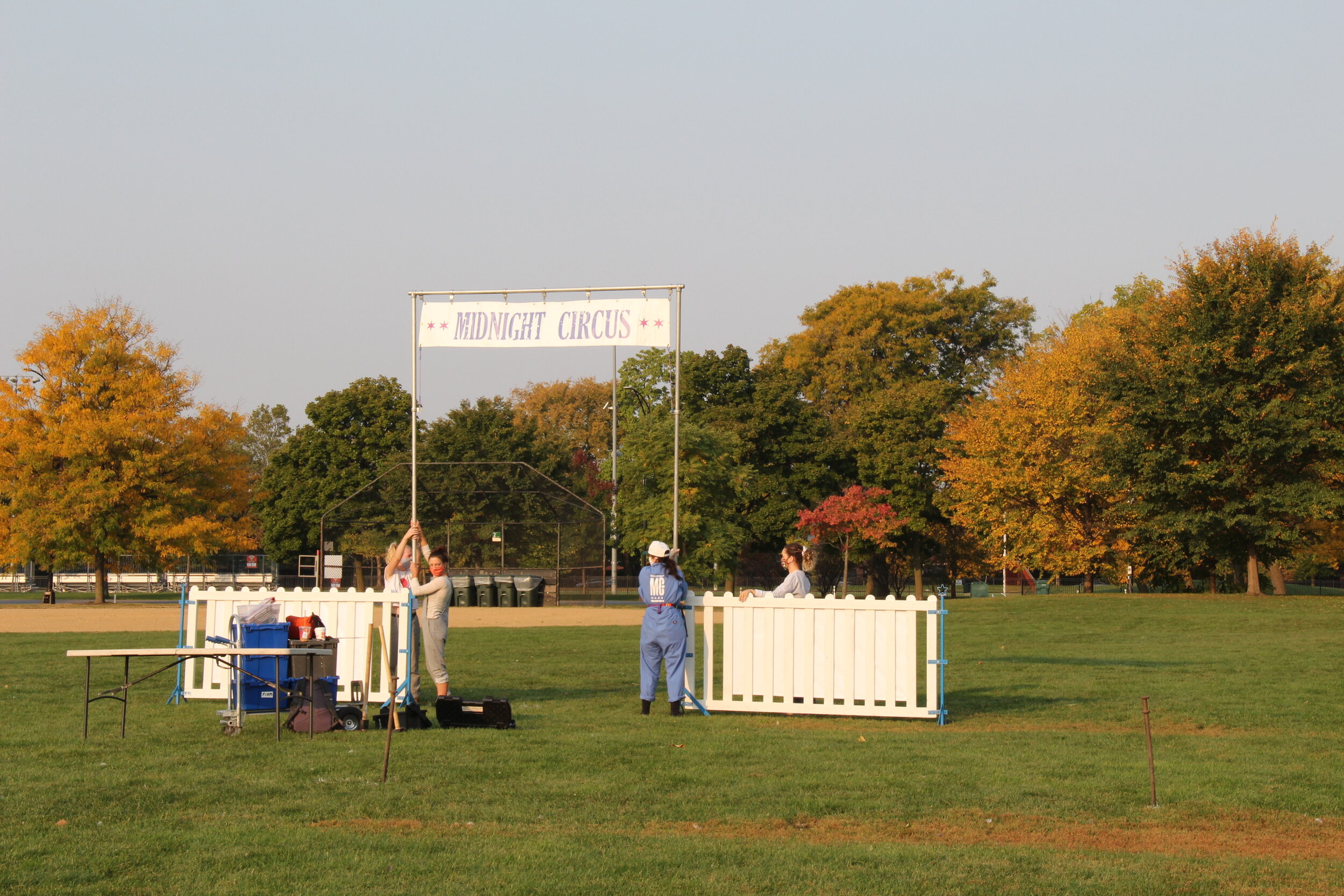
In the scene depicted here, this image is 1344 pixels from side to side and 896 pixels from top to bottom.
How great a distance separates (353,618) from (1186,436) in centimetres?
2663

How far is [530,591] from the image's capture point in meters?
39.1

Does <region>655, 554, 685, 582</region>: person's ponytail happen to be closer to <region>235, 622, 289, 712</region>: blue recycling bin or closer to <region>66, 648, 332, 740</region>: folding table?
<region>66, 648, 332, 740</region>: folding table

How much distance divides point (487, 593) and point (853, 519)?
16.6 meters

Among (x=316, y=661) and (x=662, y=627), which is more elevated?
(x=662, y=627)

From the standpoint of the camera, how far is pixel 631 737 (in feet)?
32.1

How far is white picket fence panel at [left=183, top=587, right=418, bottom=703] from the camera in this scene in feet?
40.1

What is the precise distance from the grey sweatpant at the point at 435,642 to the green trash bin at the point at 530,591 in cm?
2713

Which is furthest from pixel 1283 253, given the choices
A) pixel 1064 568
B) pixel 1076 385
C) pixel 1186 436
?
pixel 1064 568

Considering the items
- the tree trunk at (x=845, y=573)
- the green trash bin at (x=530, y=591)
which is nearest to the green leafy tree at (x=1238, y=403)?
the tree trunk at (x=845, y=573)

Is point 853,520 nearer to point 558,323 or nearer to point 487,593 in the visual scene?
point 487,593

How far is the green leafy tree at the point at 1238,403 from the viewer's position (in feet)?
105

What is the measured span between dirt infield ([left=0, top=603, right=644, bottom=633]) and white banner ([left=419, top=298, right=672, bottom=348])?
715cm

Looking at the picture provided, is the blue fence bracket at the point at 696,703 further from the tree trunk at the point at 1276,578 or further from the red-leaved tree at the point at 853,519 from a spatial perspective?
the red-leaved tree at the point at 853,519

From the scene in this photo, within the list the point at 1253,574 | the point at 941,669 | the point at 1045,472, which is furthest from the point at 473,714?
the point at 1045,472
